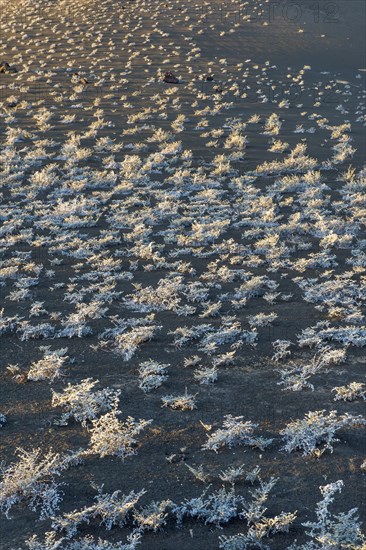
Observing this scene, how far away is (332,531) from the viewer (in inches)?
248

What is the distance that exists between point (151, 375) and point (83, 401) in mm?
1084

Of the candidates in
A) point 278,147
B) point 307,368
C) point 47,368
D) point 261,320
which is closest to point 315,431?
point 307,368

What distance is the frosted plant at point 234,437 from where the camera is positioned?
746cm


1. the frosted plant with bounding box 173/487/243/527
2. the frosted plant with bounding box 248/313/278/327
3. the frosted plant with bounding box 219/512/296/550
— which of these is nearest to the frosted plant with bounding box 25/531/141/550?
the frosted plant with bounding box 173/487/243/527

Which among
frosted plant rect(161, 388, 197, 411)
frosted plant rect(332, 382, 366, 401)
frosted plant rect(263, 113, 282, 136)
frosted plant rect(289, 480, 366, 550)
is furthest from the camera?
frosted plant rect(263, 113, 282, 136)

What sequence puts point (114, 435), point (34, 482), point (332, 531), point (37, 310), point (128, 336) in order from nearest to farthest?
point (332, 531), point (34, 482), point (114, 435), point (128, 336), point (37, 310)

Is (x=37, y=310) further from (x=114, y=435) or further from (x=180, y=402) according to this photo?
(x=114, y=435)

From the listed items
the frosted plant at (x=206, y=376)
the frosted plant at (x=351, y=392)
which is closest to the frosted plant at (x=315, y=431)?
the frosted plant at (x=351, y=392)

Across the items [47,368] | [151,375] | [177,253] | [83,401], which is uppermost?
[83,401]

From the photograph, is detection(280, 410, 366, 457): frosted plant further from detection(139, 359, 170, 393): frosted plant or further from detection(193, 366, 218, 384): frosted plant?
detection(139, 359, 170, 393): frosted plant

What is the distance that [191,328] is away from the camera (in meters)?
10.1

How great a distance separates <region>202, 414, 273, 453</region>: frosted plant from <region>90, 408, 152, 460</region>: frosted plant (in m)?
0.82

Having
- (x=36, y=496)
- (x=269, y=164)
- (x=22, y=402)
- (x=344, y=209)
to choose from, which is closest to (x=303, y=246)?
(x=344, y=209)

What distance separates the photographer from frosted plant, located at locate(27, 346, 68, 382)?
8.79 meters
